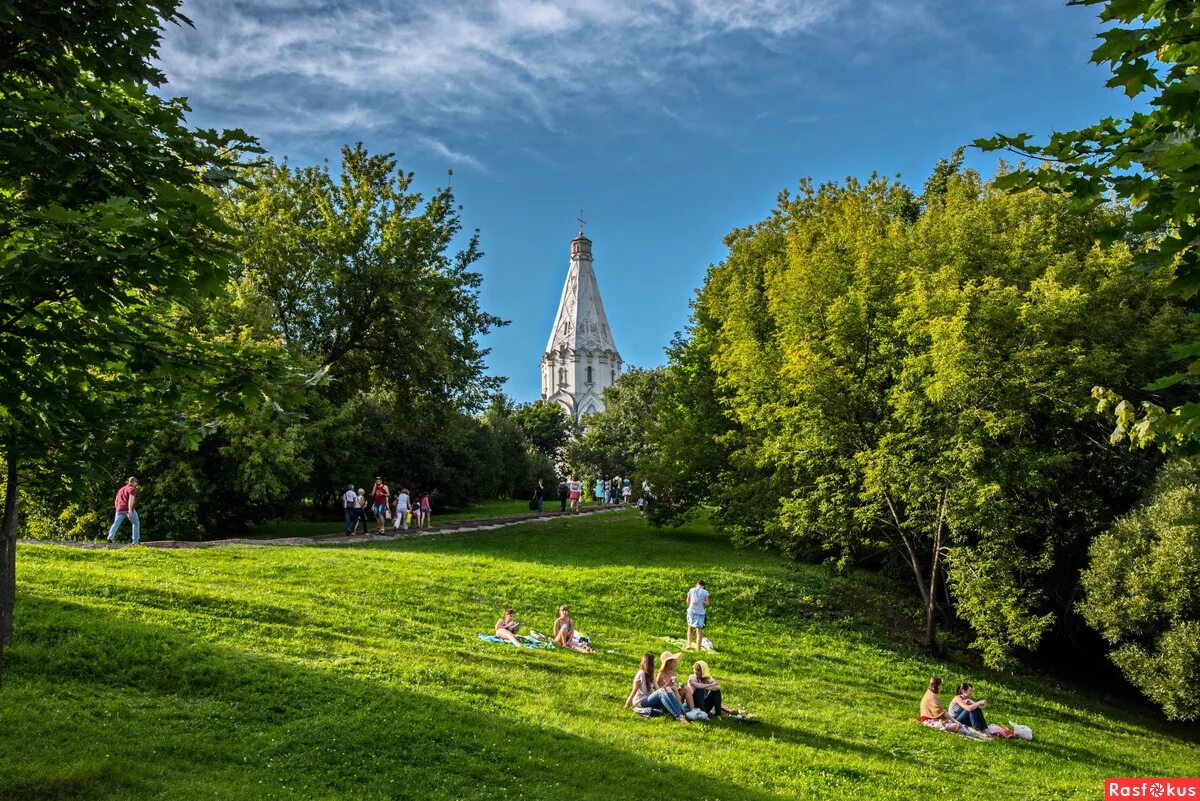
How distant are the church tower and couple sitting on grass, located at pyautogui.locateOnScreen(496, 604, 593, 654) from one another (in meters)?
107

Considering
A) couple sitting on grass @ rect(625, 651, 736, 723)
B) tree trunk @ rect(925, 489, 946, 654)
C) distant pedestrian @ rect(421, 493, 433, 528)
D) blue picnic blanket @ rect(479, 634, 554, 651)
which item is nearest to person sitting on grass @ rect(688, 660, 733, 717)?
couple sitting on grass @ rect(625, 651, 736, 723)

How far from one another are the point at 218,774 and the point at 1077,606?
2022 cm

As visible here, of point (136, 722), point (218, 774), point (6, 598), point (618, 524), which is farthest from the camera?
point (618, 524)

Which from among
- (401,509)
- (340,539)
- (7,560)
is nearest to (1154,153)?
(7,560)

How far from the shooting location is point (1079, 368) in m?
19.7

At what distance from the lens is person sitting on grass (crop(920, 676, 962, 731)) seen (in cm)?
1468

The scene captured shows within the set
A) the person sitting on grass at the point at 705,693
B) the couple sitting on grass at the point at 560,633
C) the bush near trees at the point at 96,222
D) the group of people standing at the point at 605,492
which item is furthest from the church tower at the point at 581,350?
the bush near trees at the point at 96,222

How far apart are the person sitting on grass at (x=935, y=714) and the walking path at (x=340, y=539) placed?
59.4 ft

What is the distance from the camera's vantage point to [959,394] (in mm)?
19562

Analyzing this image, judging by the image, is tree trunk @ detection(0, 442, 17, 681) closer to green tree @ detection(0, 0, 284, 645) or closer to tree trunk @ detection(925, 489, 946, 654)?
green tree @ detection(0, 0, 284, 645)

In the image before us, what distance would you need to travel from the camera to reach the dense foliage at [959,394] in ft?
64.5

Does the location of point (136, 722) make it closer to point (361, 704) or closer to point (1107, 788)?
point (361, 704)

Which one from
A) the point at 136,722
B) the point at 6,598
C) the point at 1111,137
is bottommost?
the point at 136,722

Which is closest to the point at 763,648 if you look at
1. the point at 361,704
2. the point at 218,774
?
the point at 361,704
